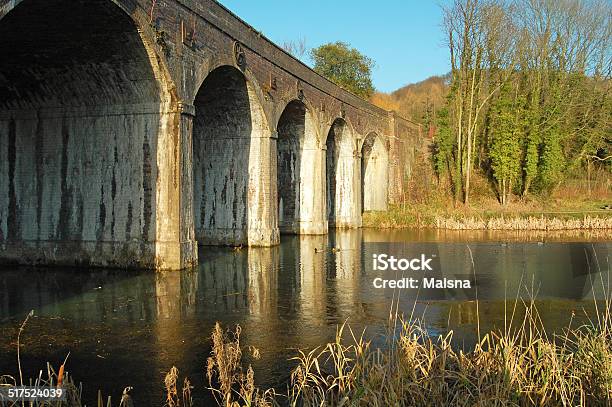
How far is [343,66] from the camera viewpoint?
46.3 m

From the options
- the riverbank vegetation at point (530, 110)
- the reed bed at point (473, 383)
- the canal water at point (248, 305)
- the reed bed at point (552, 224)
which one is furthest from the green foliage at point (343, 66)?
the reed bed at point (473, 383)

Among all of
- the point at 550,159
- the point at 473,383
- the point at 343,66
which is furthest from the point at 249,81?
the point at 343,66

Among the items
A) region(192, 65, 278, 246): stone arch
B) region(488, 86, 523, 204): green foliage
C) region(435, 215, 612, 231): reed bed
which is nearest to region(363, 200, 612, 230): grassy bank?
region(435, 215, 612, 231): reed bed

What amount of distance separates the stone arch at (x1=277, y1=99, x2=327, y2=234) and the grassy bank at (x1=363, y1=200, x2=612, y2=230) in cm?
656

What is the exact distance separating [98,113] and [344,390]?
33.8 ft

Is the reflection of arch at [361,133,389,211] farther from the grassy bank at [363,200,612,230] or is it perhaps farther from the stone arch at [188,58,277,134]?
the stone arch at [188,58,277,134]

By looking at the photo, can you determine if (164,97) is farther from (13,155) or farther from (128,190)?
(13,155)

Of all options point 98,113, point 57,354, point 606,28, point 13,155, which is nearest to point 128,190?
point 98,113

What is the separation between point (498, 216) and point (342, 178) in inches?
292

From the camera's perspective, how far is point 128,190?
1239cm

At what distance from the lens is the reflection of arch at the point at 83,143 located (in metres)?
11.4

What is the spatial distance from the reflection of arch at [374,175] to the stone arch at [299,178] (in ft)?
33.5

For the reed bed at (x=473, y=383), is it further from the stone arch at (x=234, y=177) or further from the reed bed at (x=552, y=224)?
the reed bed at (x=552, y=224)

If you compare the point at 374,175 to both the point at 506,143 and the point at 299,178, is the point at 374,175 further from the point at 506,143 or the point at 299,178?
the point at 299,178
